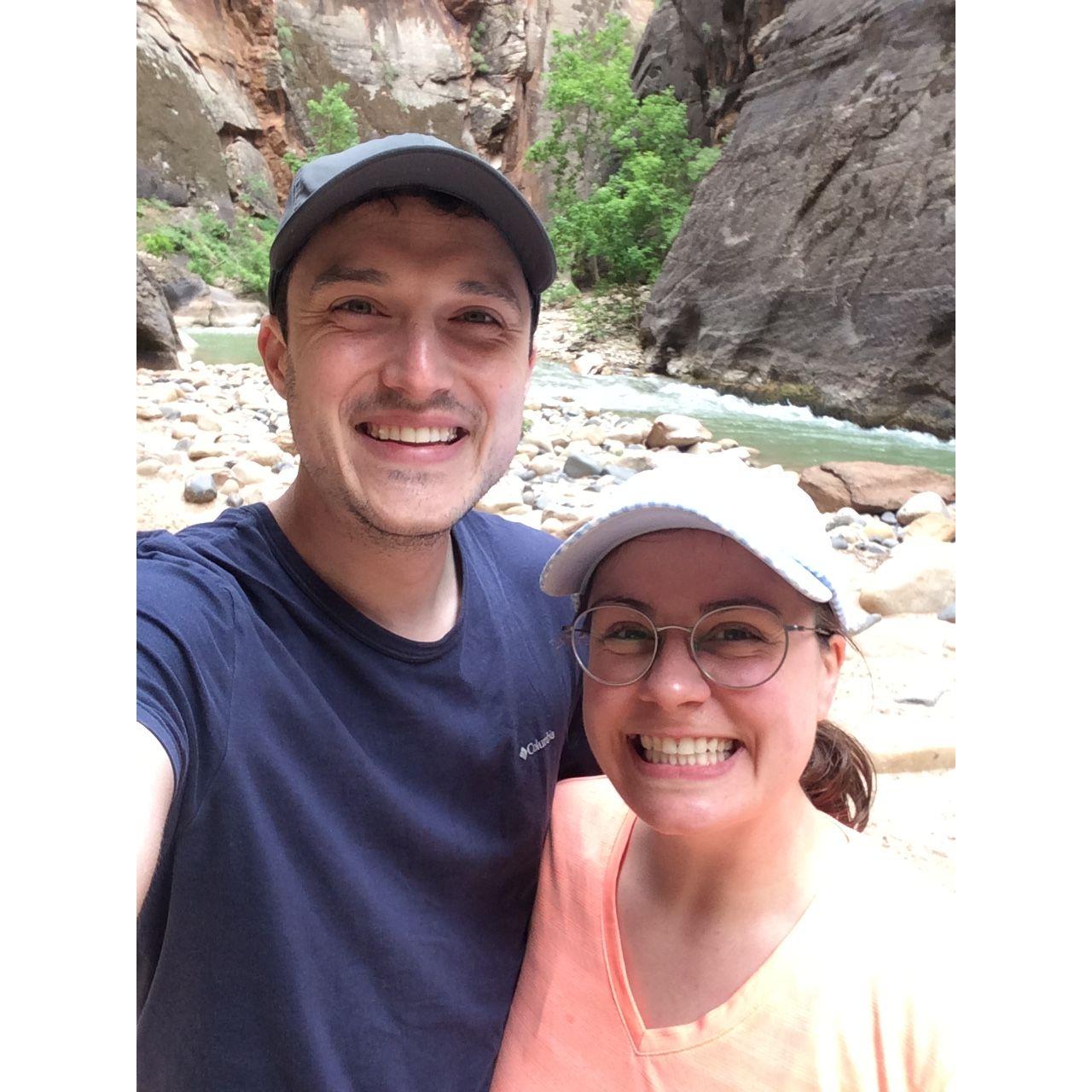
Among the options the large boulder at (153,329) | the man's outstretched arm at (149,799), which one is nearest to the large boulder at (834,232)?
the large boulder at (153,329)

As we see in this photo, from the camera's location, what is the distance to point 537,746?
717mm

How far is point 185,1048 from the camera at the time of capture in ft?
1.96

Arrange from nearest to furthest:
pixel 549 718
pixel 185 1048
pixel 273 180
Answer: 1. pixel 185 1048
2. pixel 549 718
3. pixel 273 180

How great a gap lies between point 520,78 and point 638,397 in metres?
13.5

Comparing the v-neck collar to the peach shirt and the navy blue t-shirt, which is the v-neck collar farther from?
the navy blue t-shirt

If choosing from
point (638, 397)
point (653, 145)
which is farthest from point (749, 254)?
point (653, 145)

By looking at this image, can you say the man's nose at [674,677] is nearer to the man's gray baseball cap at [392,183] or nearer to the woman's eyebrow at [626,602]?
the woman's eyebrow at [626,602]

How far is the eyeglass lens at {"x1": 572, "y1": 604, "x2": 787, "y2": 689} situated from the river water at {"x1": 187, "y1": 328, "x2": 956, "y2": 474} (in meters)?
3.41

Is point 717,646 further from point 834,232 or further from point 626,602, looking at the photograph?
point 834,232

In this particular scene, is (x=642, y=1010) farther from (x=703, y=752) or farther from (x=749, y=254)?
(x=749, y=254)

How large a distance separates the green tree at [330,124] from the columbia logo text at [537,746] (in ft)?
43.0

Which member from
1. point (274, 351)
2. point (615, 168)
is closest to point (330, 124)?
point (615, 168)

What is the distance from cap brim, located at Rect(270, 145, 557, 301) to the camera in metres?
0.62
